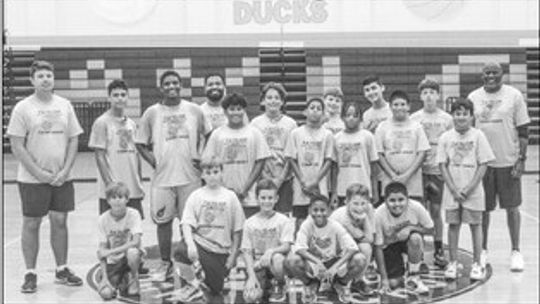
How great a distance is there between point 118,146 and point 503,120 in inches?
67.2

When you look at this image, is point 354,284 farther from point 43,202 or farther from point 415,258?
point 43,202

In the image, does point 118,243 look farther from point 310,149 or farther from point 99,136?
point 310,149

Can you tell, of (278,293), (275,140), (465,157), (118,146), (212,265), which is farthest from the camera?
(275,140)

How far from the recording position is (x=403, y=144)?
11.3 ft

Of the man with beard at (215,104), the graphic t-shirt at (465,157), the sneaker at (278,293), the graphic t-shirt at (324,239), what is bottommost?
the sneaker at (278,293)

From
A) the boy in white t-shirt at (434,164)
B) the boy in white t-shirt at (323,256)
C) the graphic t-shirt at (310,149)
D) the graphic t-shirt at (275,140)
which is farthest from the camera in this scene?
the boy in white t-shirt at (434,164)

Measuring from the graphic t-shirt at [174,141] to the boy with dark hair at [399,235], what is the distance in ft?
2.73

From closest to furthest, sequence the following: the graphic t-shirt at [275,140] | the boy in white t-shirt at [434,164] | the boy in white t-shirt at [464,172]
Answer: the boy in white t-shirt at [464,172], the graphic t-shirt at [275,140], the boy in white t-shirt at [434,164]

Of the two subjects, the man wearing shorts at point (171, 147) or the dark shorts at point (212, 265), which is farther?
the man wearing shorts at point (171, 147)

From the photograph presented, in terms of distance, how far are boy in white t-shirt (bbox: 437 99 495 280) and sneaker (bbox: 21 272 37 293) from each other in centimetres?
173

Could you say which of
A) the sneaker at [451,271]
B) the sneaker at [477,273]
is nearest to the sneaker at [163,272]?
the sneaker at [451,271]

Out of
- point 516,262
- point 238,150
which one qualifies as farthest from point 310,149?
point 516,262

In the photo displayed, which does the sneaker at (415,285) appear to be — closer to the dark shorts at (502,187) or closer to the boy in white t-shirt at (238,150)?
the dark shorts at (502,187)

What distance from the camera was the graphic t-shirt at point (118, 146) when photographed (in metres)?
3.41
